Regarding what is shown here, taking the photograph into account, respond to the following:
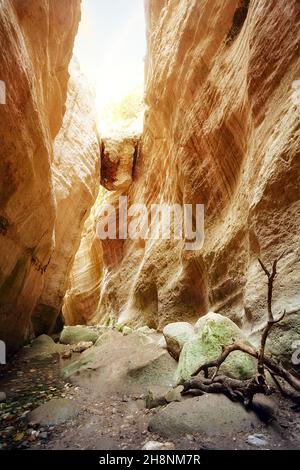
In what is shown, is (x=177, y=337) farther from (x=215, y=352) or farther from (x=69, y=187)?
(x=69, y=187)

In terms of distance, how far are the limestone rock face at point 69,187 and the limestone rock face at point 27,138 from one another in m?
3.13

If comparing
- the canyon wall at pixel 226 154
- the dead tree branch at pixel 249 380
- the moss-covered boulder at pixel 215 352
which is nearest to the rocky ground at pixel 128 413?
the dead tree branch at pixel 249 380

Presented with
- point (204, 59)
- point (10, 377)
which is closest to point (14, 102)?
point (10, 377)

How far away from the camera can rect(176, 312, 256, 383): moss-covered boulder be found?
519cm

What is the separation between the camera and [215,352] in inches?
220

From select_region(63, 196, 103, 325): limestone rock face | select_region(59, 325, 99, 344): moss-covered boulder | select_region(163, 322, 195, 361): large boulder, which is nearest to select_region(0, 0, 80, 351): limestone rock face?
select_region(59, 325, 99, 344): moss-covered boulder

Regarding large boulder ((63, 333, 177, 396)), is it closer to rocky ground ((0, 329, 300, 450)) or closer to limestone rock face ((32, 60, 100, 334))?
rocky ground ((0, 329, 300, 450))

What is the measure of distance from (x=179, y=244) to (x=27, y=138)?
7039 millimetres

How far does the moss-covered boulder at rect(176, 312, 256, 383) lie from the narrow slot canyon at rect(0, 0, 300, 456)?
31 mm

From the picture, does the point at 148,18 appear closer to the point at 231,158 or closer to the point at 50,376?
the point at 231,158

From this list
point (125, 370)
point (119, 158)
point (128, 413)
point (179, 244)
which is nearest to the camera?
point (128, 413)

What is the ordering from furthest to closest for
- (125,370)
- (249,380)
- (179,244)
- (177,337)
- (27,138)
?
1. (179,244)
2. (177,337)
3. (125,370)
4. (27,138)
5. (249,380)

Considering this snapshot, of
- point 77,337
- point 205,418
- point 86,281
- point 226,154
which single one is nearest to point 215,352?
point 205,418

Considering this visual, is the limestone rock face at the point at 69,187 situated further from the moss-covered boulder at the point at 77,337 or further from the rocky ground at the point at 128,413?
the rocky ground at the point at 128,413
